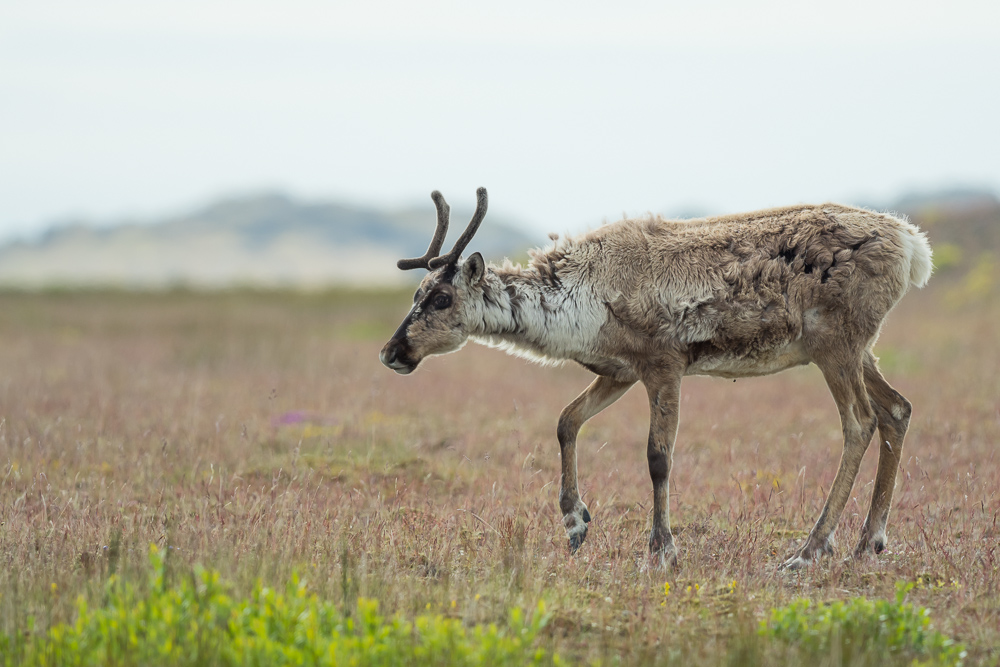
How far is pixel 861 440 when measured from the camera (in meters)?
6.21

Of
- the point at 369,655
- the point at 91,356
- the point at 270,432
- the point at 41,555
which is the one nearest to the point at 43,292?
the point at 91,356

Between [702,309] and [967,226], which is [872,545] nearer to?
[702,309]

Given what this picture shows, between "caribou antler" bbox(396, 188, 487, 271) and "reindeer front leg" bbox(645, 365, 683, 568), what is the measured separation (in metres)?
1.73

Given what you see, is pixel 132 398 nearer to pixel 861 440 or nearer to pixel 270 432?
pixel 270 432

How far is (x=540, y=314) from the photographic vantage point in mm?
6391

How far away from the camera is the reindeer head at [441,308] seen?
6344 mm

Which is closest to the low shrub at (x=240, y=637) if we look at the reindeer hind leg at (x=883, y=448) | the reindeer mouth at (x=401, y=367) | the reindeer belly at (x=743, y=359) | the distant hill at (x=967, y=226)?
the reindeer mouth at (x=401, y=367)

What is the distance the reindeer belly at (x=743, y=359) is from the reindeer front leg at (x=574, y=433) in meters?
0.59

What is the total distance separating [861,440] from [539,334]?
8.19 feet

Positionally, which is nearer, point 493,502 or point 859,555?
point 859,555

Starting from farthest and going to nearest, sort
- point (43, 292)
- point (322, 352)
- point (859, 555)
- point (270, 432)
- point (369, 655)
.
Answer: point (43, 292) < point (322, 352) < point (270, 432) < point (859, 555) < point (369, 655)

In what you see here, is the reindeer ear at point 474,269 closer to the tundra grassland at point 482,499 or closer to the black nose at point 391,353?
the black nose at point 391,353

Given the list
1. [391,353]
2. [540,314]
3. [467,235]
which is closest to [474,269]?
[467,235]

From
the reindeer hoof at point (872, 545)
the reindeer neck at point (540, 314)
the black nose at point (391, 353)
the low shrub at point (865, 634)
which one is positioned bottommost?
the reindeer hoof at point (872, 545)
